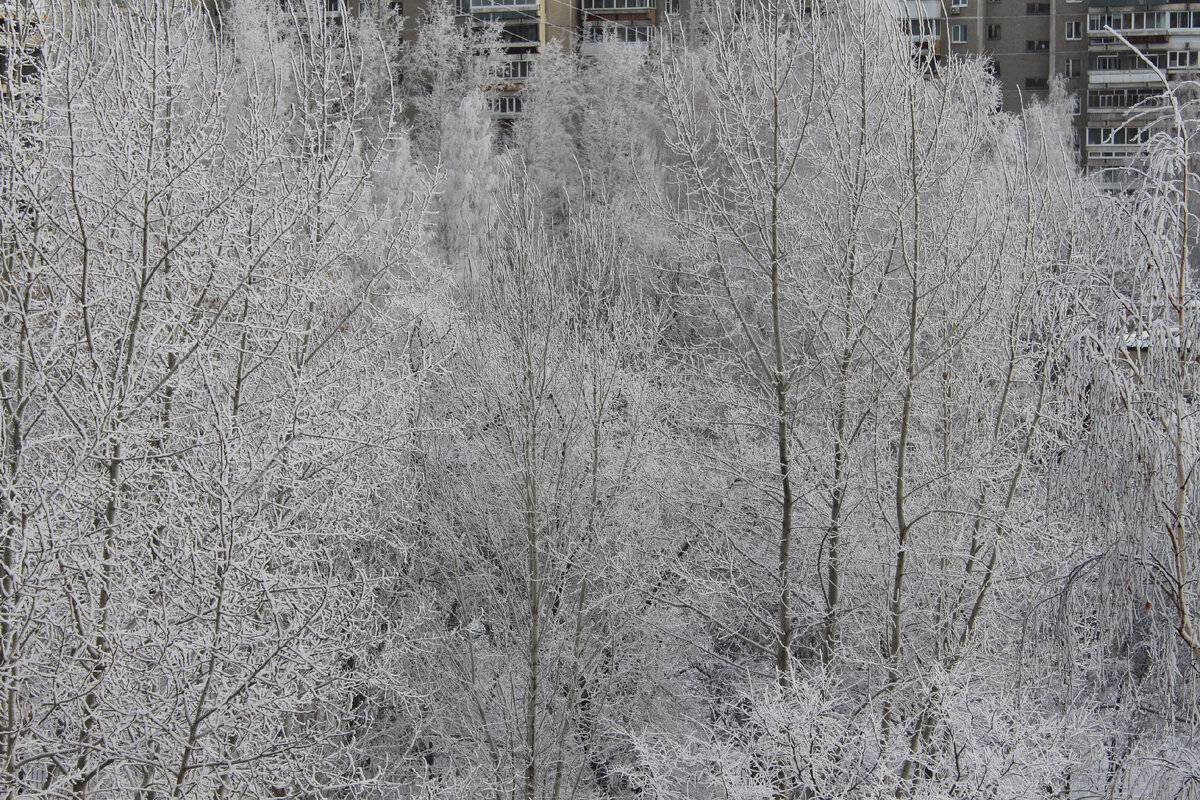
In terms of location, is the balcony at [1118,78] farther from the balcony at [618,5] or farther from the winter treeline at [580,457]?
the winter treeline at [580,457]

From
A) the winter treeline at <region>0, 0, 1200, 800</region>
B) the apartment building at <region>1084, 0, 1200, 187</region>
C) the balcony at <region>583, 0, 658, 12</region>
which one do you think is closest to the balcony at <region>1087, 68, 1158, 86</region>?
the apartment building at <region>1084, 0, 1200, 187</region>

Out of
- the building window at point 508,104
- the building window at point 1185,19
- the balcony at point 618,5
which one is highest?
the balcony at point 618,5

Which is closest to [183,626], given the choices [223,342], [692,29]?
[223,342]

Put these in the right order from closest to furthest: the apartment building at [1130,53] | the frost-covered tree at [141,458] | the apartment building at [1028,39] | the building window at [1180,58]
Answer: the frost-covered tree at [141,458]
the building window at [1180,58]
the apartment building at [1130,53]
the apartment building at [1028,39]

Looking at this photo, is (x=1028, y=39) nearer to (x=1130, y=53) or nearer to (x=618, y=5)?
(x=1130, y=53)

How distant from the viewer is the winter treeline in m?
6.12

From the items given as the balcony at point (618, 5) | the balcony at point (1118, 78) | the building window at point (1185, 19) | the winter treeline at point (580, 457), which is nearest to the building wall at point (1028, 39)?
the balcony at point (1118, 78)

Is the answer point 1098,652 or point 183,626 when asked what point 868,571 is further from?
point 183,626

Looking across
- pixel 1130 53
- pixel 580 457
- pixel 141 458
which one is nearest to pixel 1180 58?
pixel 1130 53

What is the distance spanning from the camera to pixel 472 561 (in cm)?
1359

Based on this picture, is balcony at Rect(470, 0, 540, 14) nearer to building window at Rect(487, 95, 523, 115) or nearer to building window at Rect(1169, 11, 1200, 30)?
building window at Rect(487, 95, 523, 115)

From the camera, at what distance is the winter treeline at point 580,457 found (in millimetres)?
6125

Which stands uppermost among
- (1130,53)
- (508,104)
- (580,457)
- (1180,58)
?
(1130,53)

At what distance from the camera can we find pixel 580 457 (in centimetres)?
1417
